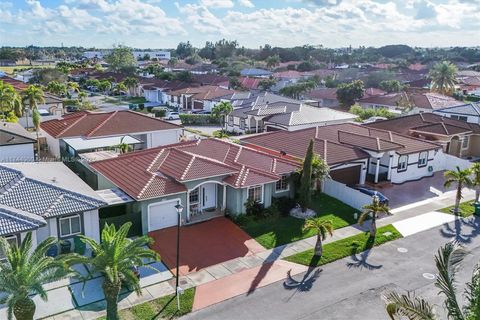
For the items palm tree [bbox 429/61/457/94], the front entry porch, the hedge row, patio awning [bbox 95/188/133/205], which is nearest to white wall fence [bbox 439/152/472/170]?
the front entry porch

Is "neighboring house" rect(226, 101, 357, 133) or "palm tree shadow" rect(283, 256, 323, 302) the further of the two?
"neighboring house" rect(226, 101, 357, 133)

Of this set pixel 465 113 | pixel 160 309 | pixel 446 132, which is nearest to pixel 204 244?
pixel 160 309

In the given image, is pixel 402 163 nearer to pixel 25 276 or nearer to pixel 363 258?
pixel 363 258

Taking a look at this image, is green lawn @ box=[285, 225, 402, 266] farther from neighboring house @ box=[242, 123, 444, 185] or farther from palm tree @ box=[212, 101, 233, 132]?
palm tree @ box=[212, 101, 233, 132]

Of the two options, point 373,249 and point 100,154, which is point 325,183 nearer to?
point 373,249

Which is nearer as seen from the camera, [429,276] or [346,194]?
[429,276]

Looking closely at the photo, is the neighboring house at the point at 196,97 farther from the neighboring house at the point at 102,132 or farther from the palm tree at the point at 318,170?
the palm tree at the point at 318,170
